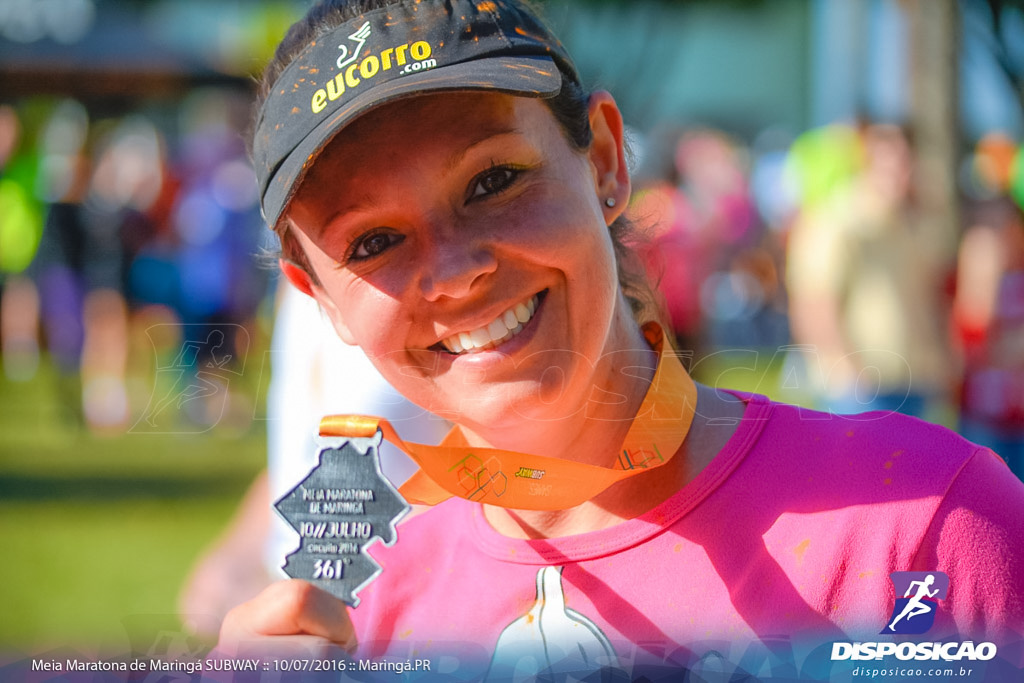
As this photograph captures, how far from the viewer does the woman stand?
107cm

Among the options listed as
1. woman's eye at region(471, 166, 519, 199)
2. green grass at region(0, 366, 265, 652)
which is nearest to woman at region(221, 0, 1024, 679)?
woman's eye at region(471, 166, 519, 199)

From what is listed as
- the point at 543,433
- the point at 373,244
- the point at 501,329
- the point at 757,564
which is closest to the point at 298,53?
the point at 373,244

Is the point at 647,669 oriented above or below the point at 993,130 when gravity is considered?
below

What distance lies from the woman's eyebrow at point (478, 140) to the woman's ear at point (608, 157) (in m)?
0.18

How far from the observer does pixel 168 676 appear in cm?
111

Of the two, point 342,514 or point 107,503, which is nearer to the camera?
point 342,514

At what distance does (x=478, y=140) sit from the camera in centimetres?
113

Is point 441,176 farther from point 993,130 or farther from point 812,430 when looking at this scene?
point 993,130

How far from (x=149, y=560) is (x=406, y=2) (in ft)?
12.4

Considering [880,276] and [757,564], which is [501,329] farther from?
[880,276]

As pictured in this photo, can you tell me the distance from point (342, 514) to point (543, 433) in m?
0.25

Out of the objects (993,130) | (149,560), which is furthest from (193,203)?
(993,130)

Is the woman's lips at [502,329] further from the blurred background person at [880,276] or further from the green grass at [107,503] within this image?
the blurred background person at [880,276]

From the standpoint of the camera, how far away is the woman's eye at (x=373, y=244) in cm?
115
